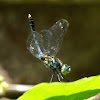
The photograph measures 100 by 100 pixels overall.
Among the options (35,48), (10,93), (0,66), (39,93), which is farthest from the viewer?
(0,66)

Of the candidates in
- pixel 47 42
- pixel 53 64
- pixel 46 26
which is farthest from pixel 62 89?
pixel 46 26

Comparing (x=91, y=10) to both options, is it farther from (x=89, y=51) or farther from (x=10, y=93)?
(x=10, y=93)

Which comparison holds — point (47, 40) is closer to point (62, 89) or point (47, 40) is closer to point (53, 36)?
point (53, 36)

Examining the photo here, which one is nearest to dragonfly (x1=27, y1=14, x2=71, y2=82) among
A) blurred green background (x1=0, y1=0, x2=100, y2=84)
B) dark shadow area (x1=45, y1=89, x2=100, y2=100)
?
dark shadow area (x1=45, y1=89, x2=100, y2=100)

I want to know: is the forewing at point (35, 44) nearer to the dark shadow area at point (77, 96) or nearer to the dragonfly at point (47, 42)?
the dragonfly at point (47, 42)

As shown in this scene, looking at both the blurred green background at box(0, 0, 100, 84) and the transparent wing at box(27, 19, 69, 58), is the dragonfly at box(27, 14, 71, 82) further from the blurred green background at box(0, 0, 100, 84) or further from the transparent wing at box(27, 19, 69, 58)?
the blurred green background at box(0, 0, 100, 84)

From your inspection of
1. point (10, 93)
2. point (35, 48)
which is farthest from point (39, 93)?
point (10, 93)

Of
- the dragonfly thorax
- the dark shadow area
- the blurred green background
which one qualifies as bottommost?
the dark shadow area
